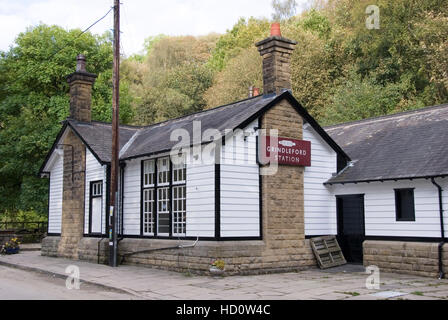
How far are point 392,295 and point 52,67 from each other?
26254 millimetres

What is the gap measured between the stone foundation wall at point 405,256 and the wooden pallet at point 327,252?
1.04 metres

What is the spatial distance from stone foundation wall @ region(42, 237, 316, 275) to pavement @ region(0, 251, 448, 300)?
34 centimetres

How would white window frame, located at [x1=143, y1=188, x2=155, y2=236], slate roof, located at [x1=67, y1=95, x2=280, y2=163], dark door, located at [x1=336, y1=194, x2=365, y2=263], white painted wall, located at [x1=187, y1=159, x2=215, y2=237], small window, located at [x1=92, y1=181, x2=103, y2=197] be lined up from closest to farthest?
1. white painted wall, located at [x1=187, y1=159, x2=215, y2=237]
2. slate roof, located at [x1=67, y1=95, x2=280, y2=163]
3. dark door, located at [x1=336, y1=194, x2=365, y2=263]
4. white window frame, located at [x1=143, y1=188, x2=155, y2=236]
5. small window, located at [x1=92, y1=181, x2=103, y2=197]

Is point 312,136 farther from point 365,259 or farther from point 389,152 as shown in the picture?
point 365,259

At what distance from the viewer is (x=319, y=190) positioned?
55.4ft

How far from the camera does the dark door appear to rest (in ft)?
54.3

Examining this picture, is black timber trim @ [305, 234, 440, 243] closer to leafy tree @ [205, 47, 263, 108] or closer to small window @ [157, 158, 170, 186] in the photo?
small window @ [157, 158, 170, 186]

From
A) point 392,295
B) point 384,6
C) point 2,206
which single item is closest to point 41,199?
point 2,206

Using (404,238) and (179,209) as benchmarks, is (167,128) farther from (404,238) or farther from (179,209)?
(404,238)

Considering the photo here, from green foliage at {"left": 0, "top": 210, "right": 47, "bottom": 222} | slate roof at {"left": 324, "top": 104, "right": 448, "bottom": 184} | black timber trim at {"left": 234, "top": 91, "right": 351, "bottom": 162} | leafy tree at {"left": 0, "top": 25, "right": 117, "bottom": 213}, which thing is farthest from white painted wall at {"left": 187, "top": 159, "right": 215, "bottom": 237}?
green foliage at {"left": 0, "top": 210, "right": 47, "bottom": 222}

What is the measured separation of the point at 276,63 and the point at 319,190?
4403 mm

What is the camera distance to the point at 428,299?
10148 mm

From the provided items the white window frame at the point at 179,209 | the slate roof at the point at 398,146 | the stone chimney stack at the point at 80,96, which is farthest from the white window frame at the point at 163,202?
the stone chimney stack at the point at 80,96

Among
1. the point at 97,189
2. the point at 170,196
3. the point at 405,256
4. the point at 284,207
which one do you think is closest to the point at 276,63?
the point at 284,207
